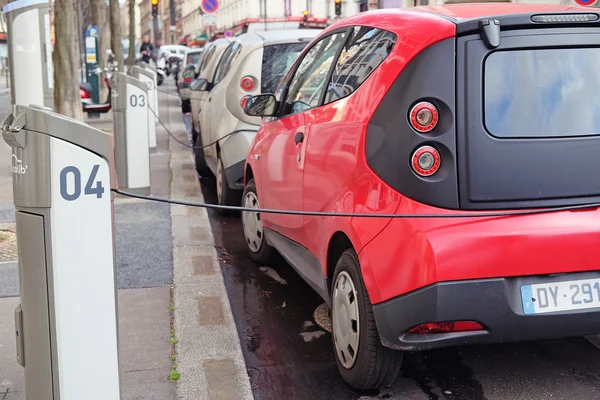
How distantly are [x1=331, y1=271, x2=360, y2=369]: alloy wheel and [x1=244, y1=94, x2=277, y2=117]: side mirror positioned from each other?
67.3 inches

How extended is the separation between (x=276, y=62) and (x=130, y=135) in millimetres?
1956

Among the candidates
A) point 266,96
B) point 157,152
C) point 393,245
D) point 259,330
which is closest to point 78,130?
point 393,245

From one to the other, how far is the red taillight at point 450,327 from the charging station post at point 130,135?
231 inches

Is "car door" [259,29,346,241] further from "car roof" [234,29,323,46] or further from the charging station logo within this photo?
"car roof" [234,29,323,46]

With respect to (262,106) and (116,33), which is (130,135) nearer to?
(262,106)

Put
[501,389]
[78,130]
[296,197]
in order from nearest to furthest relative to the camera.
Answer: [78,130], [501,389], [296,197]

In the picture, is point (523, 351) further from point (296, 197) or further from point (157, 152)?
point (157, 152)

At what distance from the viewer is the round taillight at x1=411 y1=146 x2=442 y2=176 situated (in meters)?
3.35

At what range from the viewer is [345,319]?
387 centimetres

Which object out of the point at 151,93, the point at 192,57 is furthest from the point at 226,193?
the point at 192,57

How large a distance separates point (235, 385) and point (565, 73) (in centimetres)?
204

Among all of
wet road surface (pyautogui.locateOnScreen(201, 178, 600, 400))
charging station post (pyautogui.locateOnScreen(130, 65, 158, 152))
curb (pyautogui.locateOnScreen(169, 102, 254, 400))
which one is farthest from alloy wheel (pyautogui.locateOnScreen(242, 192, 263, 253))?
charging station post (pyautogui.locateOnScreen(130, 65, 158, 152))

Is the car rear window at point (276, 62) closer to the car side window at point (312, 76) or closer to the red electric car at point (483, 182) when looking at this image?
the car side window at point (312, 76)

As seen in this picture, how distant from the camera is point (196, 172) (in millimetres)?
10719
